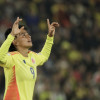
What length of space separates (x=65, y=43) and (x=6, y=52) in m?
7.38

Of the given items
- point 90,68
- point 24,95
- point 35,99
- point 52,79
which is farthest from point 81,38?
point 24,95

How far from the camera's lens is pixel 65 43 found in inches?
514

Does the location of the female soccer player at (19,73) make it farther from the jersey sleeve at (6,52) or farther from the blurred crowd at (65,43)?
the blurred crowd at (65,43)

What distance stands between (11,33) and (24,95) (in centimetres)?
96

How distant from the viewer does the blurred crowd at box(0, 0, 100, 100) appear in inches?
454

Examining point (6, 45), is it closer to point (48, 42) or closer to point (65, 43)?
→ point (48, 42)

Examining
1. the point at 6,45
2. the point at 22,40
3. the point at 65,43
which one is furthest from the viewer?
the point at 65,43

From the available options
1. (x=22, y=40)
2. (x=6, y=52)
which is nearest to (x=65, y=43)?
(x=22, y=40)

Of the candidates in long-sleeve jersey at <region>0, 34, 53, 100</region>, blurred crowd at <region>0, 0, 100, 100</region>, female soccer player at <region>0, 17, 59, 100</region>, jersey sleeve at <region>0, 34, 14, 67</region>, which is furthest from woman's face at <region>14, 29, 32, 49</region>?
blurred crowd at <region>0, 0, 100, 100</region>

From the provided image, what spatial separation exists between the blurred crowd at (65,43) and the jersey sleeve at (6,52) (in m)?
5.27

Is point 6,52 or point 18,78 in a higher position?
point 6,52

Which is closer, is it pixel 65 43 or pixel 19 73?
pixel 19 73

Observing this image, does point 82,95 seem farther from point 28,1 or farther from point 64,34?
point 28,1

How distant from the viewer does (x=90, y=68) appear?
12.5 metres
